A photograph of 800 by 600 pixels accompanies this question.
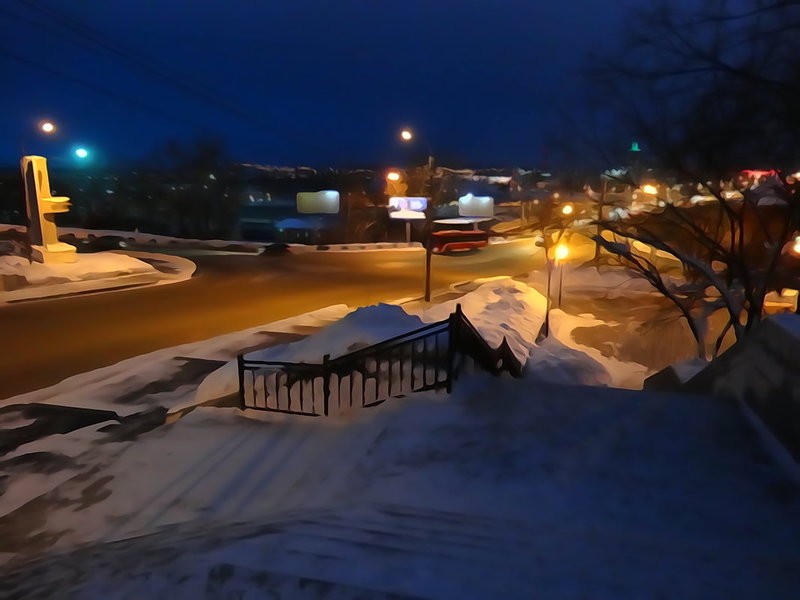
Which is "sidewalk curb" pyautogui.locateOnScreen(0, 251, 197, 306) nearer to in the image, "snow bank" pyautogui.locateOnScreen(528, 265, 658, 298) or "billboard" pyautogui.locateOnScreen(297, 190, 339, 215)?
"snow bank" pyautogui.locateOnScreen(528, 265, 658, 298)

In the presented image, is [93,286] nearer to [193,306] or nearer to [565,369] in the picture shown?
[193,306]

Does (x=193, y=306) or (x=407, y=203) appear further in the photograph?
(x=407, y=203)

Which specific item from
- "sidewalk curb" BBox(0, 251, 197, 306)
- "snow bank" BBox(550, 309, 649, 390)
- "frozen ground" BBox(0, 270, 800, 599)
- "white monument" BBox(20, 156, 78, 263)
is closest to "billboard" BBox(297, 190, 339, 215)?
"sidewalk curb" BBox(0, 251, 197, 306)

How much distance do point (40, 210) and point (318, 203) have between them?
37.3 metres

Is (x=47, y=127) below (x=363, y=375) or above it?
above

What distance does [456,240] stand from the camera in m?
34.9

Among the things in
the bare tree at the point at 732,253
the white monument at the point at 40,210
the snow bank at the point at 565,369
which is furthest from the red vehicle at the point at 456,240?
the snow bank at the point at 565,369

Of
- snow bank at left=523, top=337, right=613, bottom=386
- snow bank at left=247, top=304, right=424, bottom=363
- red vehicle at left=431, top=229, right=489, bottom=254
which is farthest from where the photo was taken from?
red vehicle at left=431, top=229, right=489, bottom=254

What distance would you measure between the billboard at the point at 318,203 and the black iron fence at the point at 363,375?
48.1 metres

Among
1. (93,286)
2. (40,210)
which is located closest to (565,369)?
(93,286)

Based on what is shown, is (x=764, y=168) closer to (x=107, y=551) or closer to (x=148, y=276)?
(x=107, y=551)

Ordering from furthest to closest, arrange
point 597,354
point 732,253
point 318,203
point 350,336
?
point 318,203
point 597,354
point 732,253
point 350,336

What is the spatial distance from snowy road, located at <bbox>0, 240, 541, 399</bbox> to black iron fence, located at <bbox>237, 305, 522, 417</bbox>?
4.45 meters

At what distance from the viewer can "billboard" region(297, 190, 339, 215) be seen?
57000 millimetres
